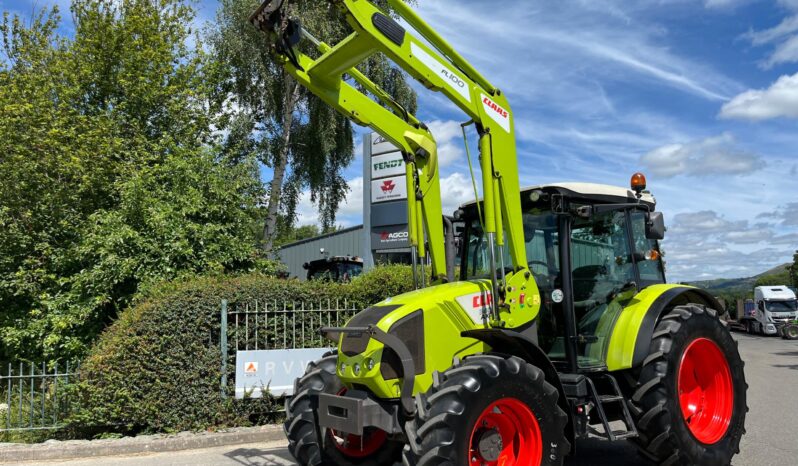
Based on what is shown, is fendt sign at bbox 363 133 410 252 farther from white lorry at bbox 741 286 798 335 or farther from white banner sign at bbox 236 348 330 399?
white lorry at bbox 741 286 798 335

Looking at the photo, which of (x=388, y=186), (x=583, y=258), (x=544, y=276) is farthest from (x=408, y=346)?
(x=388, y=186)

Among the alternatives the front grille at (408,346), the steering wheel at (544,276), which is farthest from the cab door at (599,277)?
the front grille at (408,346)

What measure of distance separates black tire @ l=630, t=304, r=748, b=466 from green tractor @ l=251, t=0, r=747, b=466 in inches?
0.6

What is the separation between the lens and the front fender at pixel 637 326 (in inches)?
205

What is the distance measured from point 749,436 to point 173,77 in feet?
41.7

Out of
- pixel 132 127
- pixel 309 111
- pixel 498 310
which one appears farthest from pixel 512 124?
pixel 309 111

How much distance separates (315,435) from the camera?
16.1ft

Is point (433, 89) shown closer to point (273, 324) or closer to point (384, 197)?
point (273, 324)

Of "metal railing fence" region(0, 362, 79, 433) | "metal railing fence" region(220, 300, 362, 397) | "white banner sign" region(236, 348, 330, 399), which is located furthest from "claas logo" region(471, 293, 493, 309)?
"metal railing fence" region(0, 362, 79, 433)

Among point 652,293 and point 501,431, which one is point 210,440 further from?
point 652,293

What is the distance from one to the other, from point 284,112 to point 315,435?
14.4m

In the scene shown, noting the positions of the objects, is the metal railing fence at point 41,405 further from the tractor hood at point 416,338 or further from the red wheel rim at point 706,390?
the red wheel rim at point 706,390

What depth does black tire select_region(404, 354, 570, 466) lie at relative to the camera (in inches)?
150

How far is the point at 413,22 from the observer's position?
188 inches
